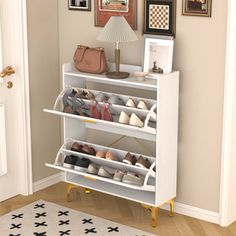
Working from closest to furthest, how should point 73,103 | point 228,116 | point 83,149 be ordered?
point 228,116 → point 73,103 → point 83,149

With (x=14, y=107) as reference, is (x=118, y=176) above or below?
below

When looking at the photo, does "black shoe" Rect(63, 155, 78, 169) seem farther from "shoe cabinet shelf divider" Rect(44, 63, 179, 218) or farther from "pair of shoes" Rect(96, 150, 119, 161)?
"pair of shoes" Rect(96, 150, 119, 161)

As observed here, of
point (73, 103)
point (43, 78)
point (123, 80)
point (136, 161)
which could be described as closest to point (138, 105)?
point (123, 80)

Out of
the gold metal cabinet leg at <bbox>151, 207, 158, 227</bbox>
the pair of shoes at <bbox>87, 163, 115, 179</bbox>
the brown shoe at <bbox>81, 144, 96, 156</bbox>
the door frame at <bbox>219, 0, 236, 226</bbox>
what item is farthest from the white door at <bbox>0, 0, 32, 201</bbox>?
the door frame at <bbox>219, 0, 236, 226</bbox>

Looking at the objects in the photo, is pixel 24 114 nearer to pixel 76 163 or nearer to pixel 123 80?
pixel 76 163

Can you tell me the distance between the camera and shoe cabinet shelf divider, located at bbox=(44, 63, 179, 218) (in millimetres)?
3875

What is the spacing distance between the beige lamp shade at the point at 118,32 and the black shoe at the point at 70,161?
0.96 metres

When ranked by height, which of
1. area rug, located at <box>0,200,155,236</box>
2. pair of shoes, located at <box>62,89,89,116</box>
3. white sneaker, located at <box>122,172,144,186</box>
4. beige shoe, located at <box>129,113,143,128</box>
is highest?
pair of shoes, located at <box>62,89,89,116</box>

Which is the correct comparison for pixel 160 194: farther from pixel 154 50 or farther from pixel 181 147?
pixel 154 50

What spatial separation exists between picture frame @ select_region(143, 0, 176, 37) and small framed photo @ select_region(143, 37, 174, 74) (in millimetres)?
87

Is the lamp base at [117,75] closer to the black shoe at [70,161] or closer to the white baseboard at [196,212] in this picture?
the black shoe at [70,161]

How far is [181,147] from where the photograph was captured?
4.13 meters

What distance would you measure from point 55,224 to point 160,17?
1599 mm

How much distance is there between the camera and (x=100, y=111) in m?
4.10
